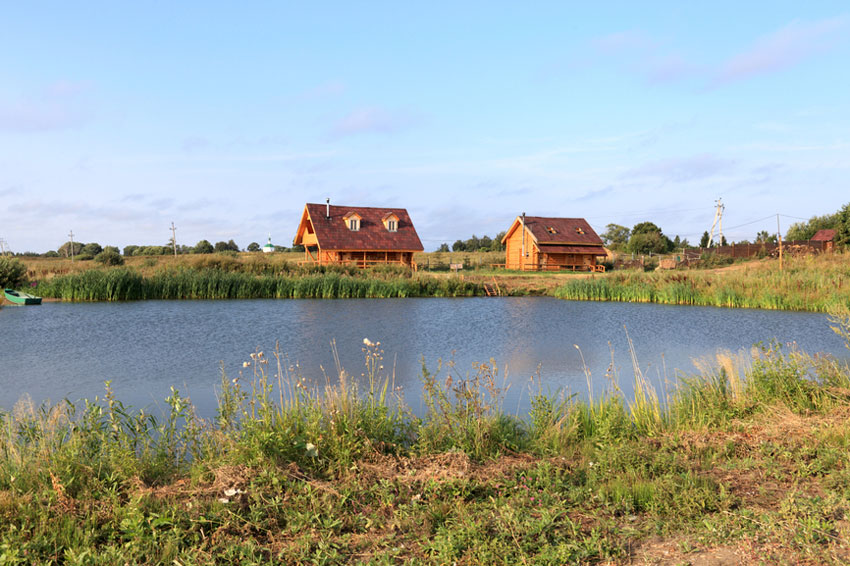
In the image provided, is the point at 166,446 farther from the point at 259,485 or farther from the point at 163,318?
the point at 163,318

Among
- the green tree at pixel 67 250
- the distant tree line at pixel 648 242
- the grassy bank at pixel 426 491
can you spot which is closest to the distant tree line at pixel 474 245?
the distant tree line at pixel 648 242

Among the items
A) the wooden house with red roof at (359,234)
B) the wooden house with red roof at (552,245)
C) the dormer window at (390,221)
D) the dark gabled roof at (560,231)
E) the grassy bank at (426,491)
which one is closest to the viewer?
the grassy bank at (426,491)

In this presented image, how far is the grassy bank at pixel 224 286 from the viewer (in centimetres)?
2800

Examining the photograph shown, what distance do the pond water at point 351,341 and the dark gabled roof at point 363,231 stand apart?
18.0 m

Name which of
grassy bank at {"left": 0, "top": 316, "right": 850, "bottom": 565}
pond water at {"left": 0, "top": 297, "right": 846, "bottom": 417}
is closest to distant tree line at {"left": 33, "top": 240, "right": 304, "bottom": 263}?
pond water at {"left": 0, "top": 297, "right": 846, "bottom": 417}

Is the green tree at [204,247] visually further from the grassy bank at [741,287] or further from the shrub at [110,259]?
the grassy bank at [741,287]

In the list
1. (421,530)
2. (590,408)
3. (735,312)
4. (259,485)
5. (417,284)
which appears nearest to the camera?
(421,530)

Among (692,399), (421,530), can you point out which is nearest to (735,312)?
(692,399)

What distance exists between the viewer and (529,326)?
2008cm

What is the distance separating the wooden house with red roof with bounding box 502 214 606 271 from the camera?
50.2 meters

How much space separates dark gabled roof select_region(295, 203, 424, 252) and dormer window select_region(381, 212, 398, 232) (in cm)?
25

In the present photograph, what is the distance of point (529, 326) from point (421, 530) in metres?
16.5

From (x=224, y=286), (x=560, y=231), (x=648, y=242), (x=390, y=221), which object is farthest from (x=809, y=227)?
(x=224, y=286)

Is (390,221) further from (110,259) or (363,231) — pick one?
(110,259)
